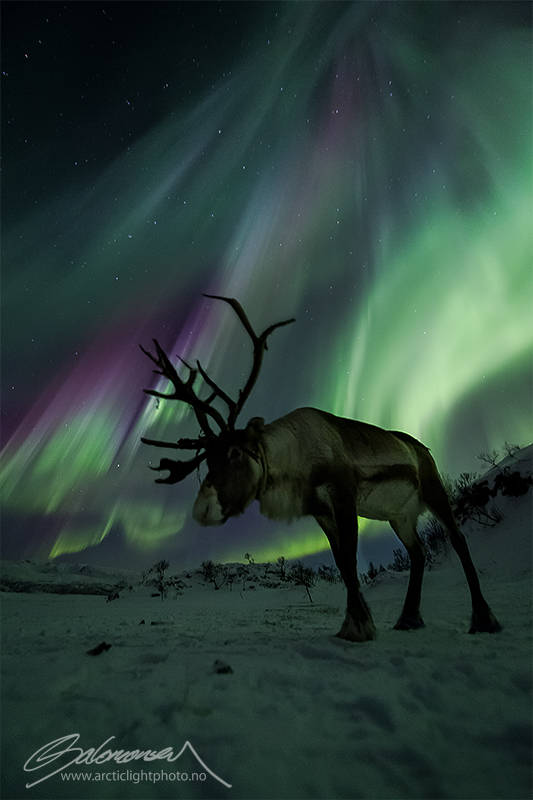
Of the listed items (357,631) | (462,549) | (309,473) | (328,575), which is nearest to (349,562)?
(357,631)

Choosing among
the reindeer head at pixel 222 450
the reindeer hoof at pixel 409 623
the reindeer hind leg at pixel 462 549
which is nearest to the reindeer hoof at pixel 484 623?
the reindeer hind leg at pixel 462 549

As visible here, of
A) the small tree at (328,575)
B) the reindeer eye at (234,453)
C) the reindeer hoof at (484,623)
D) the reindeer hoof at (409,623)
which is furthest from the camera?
the small tree at (328,575)

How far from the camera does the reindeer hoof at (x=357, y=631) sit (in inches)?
131

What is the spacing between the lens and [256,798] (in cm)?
131

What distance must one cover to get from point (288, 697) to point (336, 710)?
265 mm

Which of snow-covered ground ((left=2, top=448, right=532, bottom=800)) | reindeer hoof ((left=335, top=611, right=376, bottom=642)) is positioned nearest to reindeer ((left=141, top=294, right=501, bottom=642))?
reindeer hoof ((left=335, top=611, right=376, bottom=642))

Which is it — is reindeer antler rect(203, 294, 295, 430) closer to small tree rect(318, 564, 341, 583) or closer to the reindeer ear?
the reindeer ear

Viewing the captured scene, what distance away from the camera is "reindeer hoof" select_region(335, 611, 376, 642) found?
3.32 metres

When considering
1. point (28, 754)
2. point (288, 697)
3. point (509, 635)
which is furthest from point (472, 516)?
point (28, 754)

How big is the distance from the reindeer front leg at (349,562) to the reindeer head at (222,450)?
86cm

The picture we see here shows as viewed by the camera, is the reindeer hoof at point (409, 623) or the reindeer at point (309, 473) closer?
the reindeer at point (309, 473)

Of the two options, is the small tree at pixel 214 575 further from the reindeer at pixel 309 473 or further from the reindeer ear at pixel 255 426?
the reindeer ear at pixel 255 426

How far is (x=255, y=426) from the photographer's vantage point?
148 inches

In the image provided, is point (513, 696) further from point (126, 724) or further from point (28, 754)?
point (28, 754)
